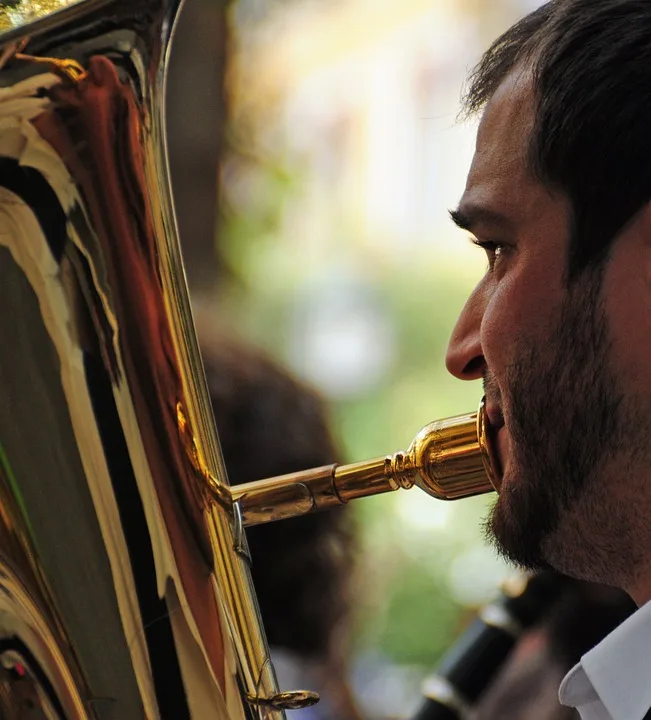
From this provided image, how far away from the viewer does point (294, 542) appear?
2.14m

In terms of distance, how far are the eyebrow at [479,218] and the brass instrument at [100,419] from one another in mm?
245

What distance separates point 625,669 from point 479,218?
361 millimetres

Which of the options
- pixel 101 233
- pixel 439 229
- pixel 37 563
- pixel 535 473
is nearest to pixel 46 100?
pixel 101 233

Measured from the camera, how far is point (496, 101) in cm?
96

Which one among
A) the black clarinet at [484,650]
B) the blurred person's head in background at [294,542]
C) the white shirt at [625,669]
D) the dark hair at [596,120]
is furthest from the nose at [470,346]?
the blurred person's head in background at [294,542]

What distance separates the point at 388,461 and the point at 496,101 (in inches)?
12.6

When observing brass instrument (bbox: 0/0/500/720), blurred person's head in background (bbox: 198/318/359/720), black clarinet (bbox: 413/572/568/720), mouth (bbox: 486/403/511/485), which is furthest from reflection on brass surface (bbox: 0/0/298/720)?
blurred person's head in background (bbox: 198/318/359/720)

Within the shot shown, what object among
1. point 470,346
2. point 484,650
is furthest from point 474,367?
point 484,650

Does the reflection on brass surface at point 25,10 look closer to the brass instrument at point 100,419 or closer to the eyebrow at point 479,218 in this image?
the brass instrument at point 100,419

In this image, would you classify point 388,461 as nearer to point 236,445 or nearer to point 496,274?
point 496,274

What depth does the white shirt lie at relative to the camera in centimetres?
81

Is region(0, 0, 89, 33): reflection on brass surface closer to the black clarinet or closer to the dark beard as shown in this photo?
the dark beard

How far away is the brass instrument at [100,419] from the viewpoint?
0.79 metres

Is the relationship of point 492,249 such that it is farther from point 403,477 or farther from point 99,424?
point 99,424
